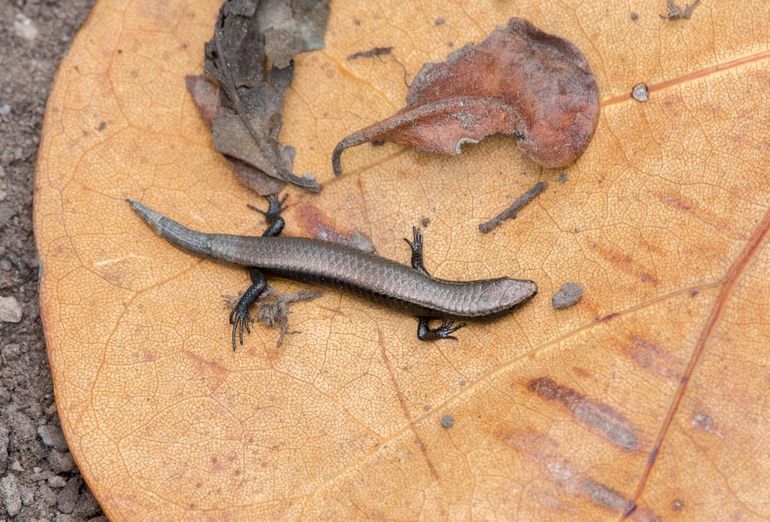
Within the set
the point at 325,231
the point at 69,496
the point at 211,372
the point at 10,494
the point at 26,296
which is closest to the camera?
the point at 211,372

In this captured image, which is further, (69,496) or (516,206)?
(69,496)

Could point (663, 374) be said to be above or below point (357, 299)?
above

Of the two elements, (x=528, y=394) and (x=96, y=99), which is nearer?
(x=528, y=394)

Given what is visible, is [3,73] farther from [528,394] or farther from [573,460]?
[573,460]

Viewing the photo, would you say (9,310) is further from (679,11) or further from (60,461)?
(679,11)

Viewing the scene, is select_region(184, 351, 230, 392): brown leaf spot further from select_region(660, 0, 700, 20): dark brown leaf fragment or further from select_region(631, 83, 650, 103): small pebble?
select_region(660, 0, 700, 20): dark brown leaf fragment

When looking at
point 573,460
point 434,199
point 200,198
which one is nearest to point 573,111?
point 434,199

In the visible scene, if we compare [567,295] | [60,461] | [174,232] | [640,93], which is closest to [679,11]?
[640,93]
